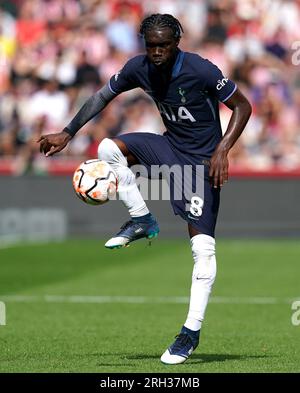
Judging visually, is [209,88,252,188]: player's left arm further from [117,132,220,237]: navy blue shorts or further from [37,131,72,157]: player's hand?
[37,131,72,157]: player's hand

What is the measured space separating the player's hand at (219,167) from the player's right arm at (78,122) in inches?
40.5

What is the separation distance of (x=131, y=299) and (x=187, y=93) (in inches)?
227

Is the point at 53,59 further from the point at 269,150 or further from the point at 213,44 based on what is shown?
the point at 269,150

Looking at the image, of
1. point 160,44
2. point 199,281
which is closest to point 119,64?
point 199,281

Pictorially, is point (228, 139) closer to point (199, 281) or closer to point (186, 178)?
point (186, 178)

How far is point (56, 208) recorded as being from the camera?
2027 centimetres

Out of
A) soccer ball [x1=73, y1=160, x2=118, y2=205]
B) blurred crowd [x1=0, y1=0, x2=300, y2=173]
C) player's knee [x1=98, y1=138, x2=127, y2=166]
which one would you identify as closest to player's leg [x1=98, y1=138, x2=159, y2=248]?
player's knee [x1=98, y1=138, x2=127, y2=166]

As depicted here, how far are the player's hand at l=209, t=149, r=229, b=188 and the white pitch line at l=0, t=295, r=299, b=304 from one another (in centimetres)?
546

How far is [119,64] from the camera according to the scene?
2202 centimetres

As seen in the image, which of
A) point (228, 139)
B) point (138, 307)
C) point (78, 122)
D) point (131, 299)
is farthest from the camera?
point (131, 299)

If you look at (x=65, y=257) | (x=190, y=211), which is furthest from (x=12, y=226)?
(x=190, y=211)

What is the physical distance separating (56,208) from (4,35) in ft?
15.5

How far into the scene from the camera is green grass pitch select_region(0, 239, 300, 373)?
8383 mm
